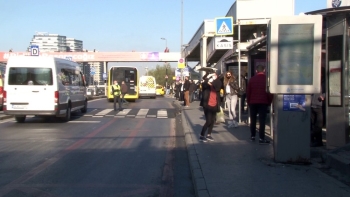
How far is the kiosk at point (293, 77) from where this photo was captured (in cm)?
768

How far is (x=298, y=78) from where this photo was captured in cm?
776

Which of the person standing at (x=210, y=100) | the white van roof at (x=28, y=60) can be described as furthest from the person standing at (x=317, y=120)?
the white van roof at (x=28, y=60)

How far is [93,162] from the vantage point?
9.25 metres

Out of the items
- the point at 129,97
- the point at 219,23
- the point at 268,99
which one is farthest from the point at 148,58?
the point at 268,99

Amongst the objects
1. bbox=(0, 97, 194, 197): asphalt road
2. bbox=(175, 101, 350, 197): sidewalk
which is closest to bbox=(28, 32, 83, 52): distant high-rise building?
bbox=(0, 97, 194, 197): asphalt road

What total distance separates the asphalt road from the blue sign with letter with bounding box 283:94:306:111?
2201 mm

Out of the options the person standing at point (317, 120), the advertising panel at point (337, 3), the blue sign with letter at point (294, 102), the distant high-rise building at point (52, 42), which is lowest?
the person standing at point (317, 120)

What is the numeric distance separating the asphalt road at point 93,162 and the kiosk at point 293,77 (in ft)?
6.41

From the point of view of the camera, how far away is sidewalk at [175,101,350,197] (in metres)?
6.14

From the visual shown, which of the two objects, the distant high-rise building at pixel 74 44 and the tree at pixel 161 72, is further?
the tree at pixel 161 72

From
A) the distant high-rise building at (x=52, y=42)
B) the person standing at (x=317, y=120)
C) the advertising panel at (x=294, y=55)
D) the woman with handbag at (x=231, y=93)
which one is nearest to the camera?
the advertising panel at (x=294, y=55)

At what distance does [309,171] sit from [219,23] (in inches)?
311

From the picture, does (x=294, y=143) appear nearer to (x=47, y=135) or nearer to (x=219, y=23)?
(x=219, y=23)

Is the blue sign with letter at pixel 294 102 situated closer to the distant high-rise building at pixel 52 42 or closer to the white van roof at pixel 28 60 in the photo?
the white van roof at pixel 28 60
